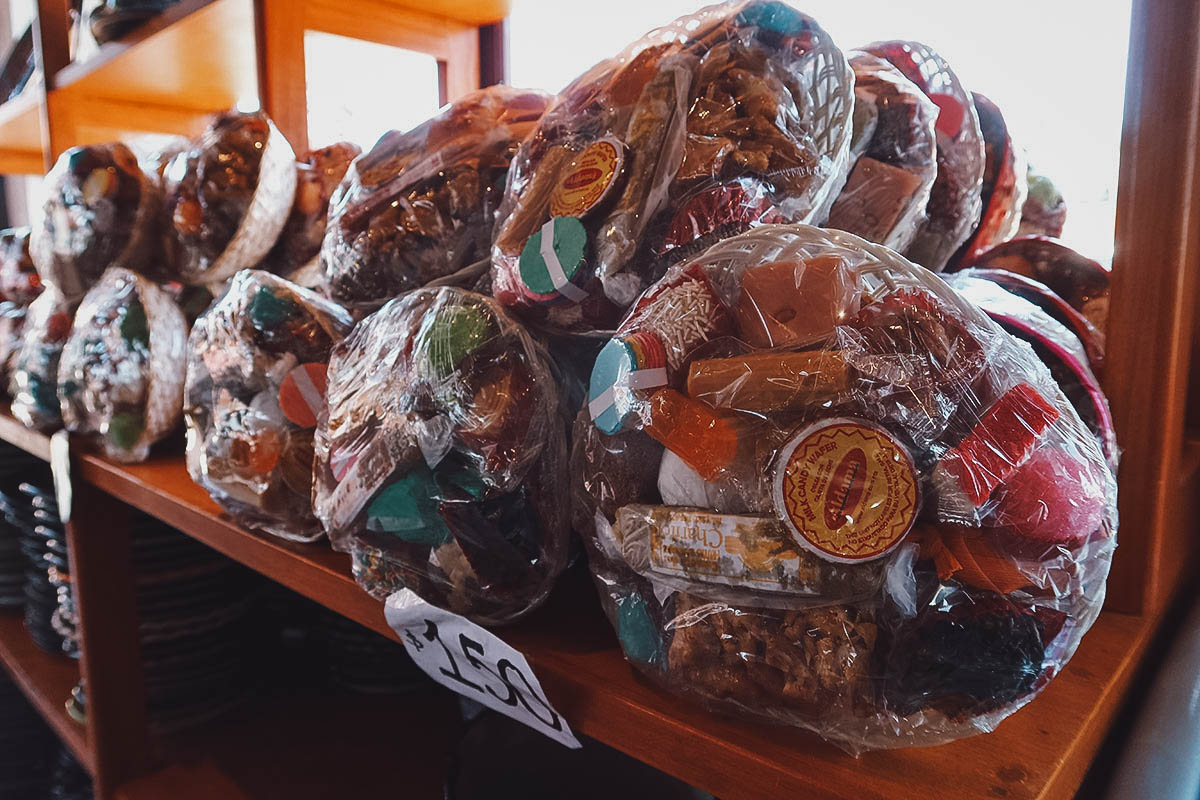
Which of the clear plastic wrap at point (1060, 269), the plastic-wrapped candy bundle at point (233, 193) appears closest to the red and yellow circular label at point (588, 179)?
the clear plastic wrap at point (1060, 269)

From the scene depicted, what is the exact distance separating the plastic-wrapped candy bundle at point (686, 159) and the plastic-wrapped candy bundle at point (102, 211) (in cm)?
79

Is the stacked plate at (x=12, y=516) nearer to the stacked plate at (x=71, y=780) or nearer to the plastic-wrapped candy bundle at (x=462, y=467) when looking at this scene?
the stacked plate at (x=71, y=780)

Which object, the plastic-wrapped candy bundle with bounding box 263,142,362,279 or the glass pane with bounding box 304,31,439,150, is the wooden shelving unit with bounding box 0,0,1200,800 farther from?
the plastic-wrapped candy bundle with bounding box 263,142,362,279

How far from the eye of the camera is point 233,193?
0.93 metres

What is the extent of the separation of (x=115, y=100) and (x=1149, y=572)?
5.59 feet

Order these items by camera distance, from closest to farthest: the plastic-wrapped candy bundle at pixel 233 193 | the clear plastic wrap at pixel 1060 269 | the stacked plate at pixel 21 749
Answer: the clear plastic wrap at pixel 1060 269 < the plastic-wrapped candy bundle at pixel 233 193 < the stacked plate at pixel 21 749

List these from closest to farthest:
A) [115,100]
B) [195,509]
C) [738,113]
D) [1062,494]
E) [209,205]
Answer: [1062,494] < [738,113] < [195,509] < [209,205] < [115,100]

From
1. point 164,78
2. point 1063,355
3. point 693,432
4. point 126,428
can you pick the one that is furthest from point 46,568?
point 1063,355

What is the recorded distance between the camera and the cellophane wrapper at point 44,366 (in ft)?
3.69

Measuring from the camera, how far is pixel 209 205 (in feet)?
3.09

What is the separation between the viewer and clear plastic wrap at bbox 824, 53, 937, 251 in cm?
53

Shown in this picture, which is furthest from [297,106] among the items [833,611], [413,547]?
[833,611]

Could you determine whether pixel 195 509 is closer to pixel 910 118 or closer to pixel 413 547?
pixel 413 547

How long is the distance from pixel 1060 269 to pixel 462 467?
454 millimetres
